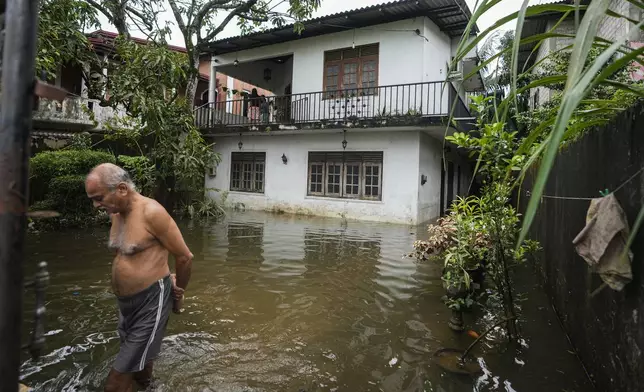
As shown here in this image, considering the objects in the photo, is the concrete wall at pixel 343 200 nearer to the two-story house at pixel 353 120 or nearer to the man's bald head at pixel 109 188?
the two-story house at pixel 353 120

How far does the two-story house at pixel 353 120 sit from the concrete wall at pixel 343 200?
3cm

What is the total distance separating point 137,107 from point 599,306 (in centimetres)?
1054

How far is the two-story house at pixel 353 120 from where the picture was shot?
11.4 m

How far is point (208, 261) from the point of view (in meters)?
6.32

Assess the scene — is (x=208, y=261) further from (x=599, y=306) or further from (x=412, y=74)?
(x=412, y=74)

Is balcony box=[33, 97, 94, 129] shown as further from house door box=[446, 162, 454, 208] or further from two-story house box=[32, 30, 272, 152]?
house door box=[446, 162, 454, 208]

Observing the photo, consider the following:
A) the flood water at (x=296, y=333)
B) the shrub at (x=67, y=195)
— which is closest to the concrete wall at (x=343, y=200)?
the flood water at (x=296, y=333)

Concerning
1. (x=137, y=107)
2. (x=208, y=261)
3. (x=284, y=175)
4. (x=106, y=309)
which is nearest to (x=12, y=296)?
(x=106, y=309)

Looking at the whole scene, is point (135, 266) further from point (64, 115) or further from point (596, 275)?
point (64, 115)

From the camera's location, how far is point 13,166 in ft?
3.18

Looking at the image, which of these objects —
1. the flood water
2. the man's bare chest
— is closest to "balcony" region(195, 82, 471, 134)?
the flood water

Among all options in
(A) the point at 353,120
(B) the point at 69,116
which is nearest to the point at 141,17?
(B) the point at 69,116

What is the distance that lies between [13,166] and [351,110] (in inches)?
471

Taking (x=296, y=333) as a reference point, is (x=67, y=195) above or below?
above
